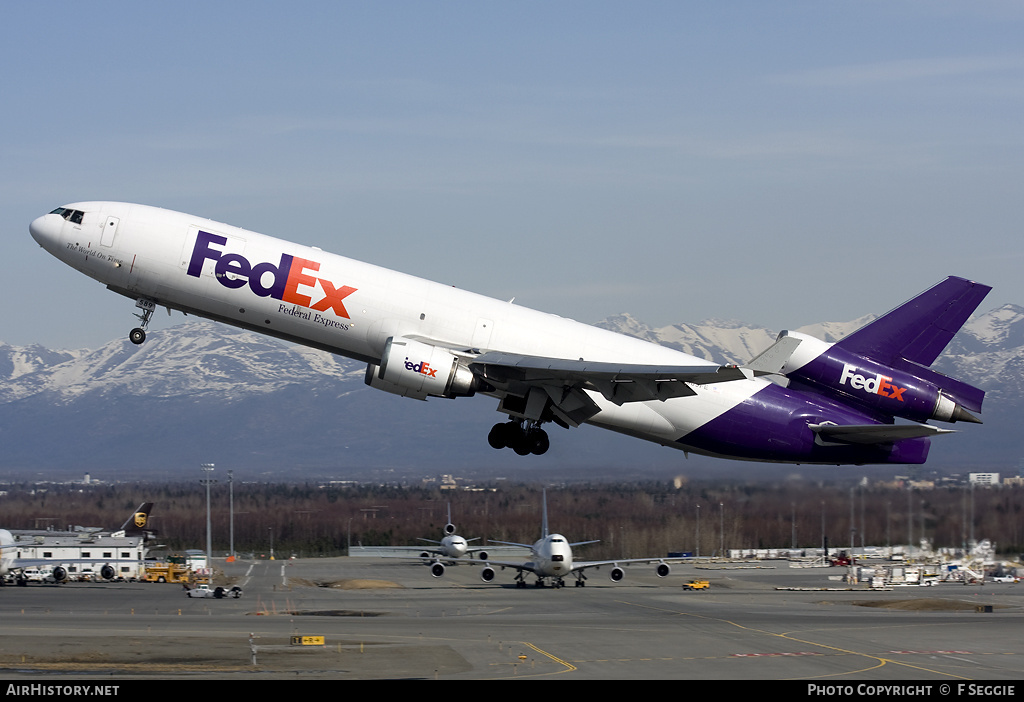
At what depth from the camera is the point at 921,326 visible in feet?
139

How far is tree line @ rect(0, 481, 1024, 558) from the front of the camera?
58.4 metres

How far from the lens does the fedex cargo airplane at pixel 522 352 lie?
3766 centimetres

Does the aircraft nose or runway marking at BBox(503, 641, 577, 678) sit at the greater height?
the aircraft nose

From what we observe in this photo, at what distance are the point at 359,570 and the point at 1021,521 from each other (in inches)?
2659

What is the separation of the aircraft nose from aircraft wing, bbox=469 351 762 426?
1499 centimetres

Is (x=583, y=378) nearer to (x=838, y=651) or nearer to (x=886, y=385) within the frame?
(x=886, y=385)

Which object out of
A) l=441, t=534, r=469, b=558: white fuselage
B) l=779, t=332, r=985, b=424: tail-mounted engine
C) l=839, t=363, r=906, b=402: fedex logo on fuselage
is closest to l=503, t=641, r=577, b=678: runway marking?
l=779, t=332, r=985, b=424: tail-mounted engine

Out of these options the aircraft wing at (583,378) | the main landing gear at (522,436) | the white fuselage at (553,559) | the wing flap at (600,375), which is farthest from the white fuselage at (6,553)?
the wing flap at (600,375)

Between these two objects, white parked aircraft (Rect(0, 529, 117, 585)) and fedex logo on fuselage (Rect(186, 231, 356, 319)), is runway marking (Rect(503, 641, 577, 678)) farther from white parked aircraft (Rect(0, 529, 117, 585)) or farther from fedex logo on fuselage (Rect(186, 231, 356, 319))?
white parked aircraft (Rect(0, 529, 117, 585))

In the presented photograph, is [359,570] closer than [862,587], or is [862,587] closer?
[862,587]
